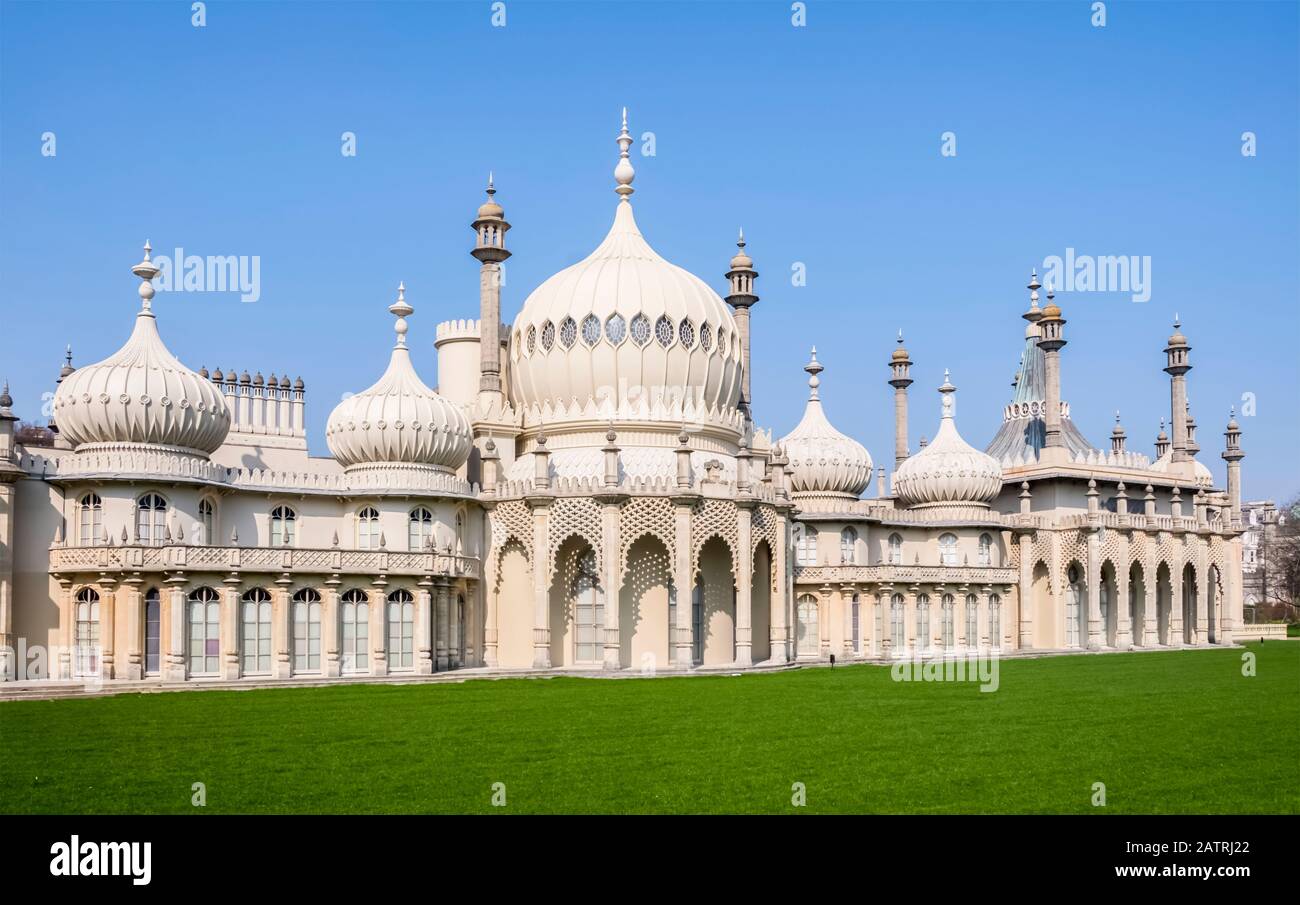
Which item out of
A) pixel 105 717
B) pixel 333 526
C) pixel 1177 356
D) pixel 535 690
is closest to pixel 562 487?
pixel 333 526

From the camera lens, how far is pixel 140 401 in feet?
121

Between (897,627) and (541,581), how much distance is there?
1911 cm

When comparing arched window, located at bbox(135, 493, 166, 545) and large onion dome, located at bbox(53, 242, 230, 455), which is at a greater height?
large onion dome, located at bbox(53, 242, 230, 455)

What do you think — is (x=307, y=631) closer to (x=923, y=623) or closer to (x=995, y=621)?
(x=923, y=623)

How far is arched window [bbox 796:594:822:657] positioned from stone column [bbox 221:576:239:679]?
2522 centimetres

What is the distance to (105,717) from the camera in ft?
83.2

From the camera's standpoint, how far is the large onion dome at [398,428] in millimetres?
42250

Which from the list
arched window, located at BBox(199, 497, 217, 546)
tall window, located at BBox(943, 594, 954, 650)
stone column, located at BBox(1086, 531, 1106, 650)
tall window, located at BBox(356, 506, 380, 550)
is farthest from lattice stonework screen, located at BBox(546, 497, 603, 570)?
stone column, located at BBox(1086, 531, 1106, 650)

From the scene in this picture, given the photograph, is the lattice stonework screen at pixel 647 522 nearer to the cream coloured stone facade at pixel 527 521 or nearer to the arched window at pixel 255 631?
the cream coloured stone facade at pixel 527 521

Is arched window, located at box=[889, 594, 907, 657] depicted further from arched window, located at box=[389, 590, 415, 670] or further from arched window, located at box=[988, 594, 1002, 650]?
arched window, located at box=[389, 590, 415, 670]

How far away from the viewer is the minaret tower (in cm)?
6275

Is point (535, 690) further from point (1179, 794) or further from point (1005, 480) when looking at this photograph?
point (1005, 480)

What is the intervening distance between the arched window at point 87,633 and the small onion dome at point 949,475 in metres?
35.8
